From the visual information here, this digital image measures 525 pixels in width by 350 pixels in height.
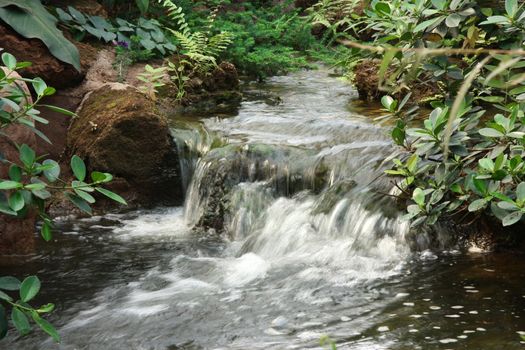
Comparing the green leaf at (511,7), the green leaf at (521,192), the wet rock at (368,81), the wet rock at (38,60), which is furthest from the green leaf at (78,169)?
the wet rock at (368,81)

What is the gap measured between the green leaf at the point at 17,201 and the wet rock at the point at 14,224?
1826 mm

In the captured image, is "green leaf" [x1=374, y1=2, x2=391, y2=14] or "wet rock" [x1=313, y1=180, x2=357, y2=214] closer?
"green leaf" [x1=374, y1=2, x2=391, y2=14]

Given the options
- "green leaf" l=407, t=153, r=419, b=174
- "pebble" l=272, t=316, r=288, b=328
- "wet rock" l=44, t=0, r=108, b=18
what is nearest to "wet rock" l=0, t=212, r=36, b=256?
"pebble" l=272, t=316, r=288, b=328

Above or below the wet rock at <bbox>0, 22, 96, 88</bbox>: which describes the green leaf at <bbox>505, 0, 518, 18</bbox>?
above

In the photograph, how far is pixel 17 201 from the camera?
2834 millimetres

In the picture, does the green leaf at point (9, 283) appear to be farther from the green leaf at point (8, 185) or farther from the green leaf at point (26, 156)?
the green leaf at point (26, 156)

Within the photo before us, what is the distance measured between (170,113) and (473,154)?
412 cm

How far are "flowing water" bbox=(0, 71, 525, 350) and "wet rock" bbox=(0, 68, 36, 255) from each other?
0.15 meters

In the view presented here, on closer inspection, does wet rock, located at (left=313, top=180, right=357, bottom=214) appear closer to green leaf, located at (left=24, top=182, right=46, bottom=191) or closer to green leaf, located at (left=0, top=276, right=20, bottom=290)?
green leaf, located at (left=24, top=182, right=46, bottom=191)

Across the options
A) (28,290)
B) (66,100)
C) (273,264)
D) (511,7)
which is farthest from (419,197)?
(66,100)

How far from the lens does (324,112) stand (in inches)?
275

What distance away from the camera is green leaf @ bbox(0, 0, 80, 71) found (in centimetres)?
629

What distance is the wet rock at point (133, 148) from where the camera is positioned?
20.1ft

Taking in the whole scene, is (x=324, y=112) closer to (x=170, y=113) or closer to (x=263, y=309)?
(x=170, y=113)
